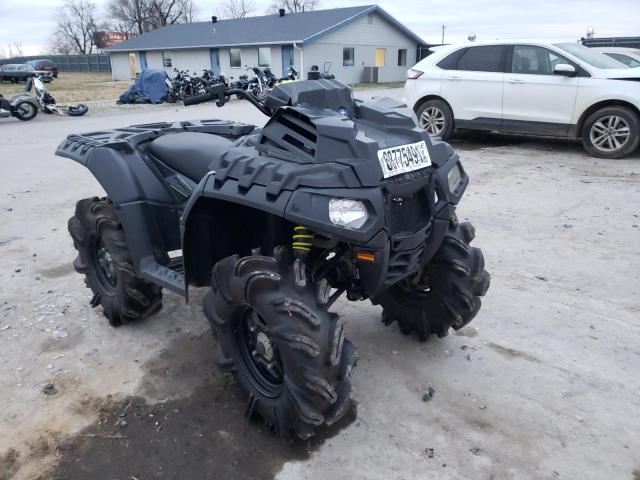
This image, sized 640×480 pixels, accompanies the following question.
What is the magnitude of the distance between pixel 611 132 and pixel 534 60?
1708mm

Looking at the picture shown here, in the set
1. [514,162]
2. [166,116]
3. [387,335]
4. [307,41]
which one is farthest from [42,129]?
[307,41]

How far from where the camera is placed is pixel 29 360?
3.32 m

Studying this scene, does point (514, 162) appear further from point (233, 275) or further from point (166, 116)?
point (166, 116)

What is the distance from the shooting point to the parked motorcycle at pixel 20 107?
A: 1525 cm

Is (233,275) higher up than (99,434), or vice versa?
(233,275)

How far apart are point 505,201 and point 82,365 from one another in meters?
5.03

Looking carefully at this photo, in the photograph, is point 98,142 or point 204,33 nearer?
point 98,142

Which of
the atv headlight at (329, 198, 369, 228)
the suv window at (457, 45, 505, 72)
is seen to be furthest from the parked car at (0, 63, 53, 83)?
the atv headlight at (329, 198, 369, 228)

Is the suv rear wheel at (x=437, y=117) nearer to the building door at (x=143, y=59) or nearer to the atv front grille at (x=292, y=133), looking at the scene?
the atv front grille at (x=292, y=133)

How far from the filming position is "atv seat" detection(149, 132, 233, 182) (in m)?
3.22

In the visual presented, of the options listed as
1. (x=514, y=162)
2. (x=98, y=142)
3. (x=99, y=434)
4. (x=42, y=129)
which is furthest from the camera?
(x=42, y=129)

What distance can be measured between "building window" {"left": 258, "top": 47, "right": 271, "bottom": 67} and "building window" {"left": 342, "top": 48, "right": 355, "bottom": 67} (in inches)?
183

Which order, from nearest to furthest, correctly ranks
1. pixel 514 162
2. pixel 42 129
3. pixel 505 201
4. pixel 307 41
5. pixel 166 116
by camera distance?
pixel 505 201
pixel 514 162
pixel 42 129
pixel 166 116
pixel 307 41

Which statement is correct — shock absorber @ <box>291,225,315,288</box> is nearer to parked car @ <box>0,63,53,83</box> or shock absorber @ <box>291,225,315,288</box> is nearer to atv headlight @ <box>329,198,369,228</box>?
atv headlight @ <box>329,198,369,228</box>
